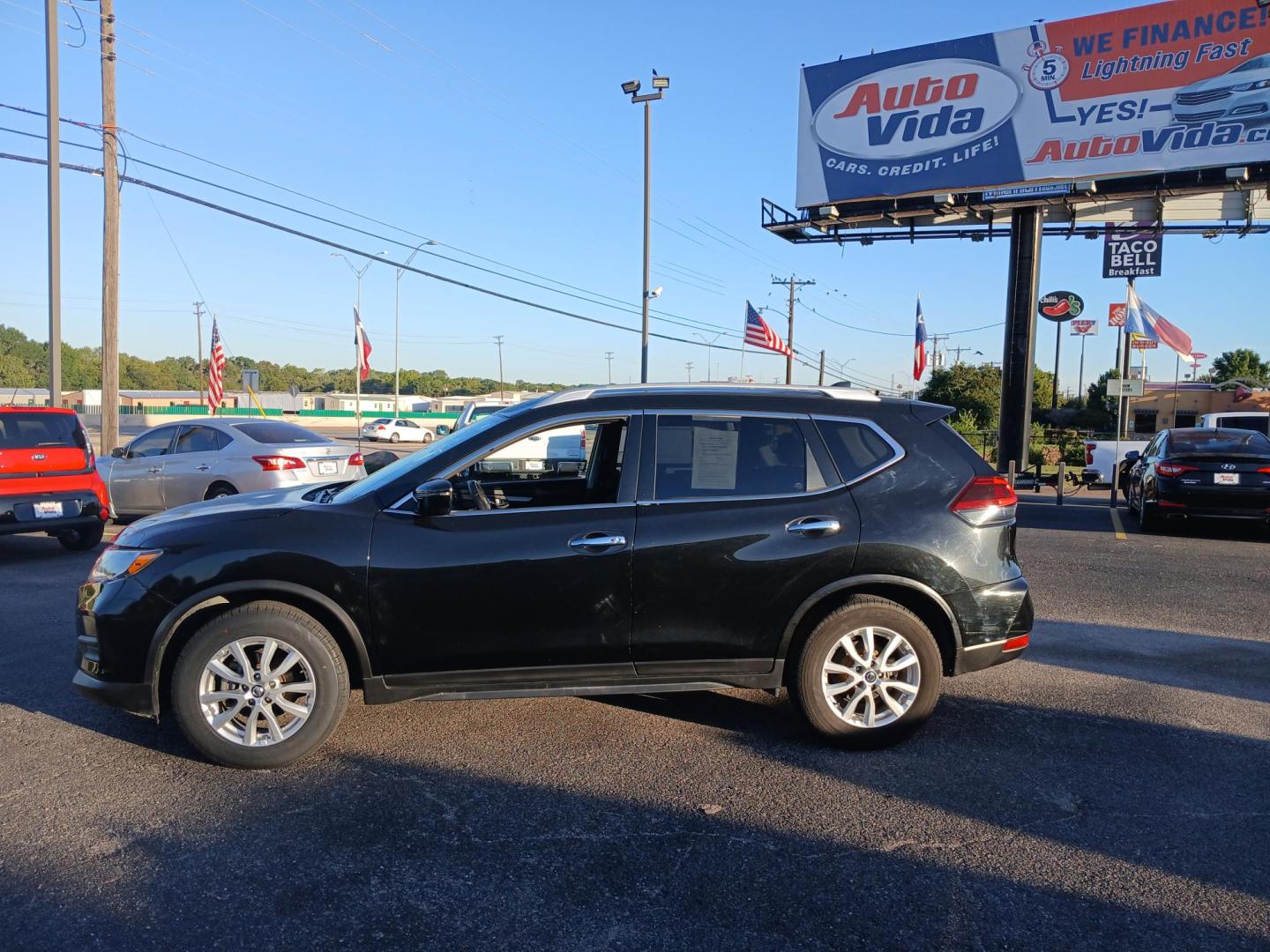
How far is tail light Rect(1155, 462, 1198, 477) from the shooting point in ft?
38.6

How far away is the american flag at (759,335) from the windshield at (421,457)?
90.8 ft

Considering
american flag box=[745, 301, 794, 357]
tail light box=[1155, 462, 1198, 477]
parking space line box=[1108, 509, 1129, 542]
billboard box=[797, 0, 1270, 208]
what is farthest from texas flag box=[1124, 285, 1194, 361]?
tail light box=[1155, 462, 1198, 477]

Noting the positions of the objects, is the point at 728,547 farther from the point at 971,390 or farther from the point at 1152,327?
the point at 971,390

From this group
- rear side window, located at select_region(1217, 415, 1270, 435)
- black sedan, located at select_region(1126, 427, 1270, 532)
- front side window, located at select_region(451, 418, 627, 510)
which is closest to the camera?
front side window, located at select_region(451, 418, 627, 510)

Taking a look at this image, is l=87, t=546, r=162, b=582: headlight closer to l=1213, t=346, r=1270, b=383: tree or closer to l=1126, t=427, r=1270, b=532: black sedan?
l=1126, t=427, r=1270, b=532: black sedan

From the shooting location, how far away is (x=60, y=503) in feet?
32.7

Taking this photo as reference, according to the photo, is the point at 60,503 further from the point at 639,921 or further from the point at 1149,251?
the point at 1149,251

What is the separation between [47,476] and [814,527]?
912 cm

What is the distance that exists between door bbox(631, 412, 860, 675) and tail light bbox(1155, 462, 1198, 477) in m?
9.44

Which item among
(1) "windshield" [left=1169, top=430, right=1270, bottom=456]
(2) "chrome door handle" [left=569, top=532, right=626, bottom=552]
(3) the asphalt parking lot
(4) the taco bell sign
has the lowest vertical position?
(3) the asphalt parking lot

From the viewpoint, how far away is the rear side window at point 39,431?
9.77 metres

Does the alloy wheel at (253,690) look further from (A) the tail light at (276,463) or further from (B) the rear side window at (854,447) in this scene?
(A) the tail light at (276,463)

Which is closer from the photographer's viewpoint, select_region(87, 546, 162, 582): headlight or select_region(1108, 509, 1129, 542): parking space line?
select_region(87, 546, 162, 582): headlight

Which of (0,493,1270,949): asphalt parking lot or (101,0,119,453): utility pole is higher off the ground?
(101,0,119,453): utility pole
